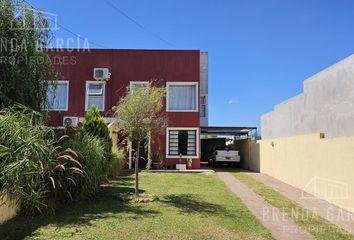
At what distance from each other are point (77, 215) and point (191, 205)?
2995mm

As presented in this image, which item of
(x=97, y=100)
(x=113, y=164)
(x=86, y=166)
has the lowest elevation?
(x=113, y=164)

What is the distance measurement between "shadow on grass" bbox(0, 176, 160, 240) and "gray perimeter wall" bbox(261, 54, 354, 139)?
6.95 meters

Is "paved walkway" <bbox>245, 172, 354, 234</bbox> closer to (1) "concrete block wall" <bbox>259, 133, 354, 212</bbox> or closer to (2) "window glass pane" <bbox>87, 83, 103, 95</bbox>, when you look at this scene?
(1) "concrete block wall" <bbox>259, 133, 354, 212</bbox>

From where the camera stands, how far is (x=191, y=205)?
31.2ft

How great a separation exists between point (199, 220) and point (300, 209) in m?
3.15

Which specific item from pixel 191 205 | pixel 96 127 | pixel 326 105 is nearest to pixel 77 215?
pixel 191 205

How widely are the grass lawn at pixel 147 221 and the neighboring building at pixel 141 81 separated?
10549 mm

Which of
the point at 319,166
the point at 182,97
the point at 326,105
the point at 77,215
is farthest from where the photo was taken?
the point at 182,97

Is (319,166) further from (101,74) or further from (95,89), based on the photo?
(95,89)

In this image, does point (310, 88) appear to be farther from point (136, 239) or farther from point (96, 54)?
point (96, 54)

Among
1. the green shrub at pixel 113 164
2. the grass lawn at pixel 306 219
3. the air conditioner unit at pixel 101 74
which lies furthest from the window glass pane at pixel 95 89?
the grass lawn at pixel 306 219

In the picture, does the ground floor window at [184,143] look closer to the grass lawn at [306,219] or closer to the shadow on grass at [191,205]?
the grass lawn at [306,219]

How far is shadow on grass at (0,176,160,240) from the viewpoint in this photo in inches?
261

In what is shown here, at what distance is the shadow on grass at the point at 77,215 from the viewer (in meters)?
6.62
